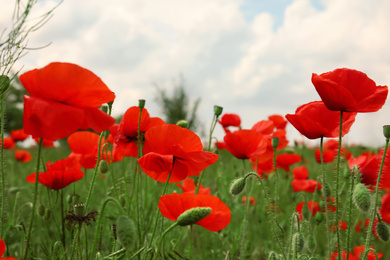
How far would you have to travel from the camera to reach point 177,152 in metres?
1.29

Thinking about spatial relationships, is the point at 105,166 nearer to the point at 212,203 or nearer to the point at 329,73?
the point at 212,203

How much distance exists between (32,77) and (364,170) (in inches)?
57.2

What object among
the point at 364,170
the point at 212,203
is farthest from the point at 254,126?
the point at 212,203

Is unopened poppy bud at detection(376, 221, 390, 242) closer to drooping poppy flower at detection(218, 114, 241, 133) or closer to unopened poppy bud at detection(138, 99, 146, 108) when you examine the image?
unopened poppy bud at detection(138, 99, 146, 108)

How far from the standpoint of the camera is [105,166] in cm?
209

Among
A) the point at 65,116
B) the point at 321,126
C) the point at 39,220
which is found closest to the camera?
the point at 65,116

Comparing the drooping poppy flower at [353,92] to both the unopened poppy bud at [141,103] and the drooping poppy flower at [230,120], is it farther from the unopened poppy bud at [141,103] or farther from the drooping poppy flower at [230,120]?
the drooping poppy flower at [230,120]

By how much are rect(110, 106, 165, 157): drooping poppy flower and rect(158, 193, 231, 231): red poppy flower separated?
537 mm

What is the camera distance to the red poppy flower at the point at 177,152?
1.25 m

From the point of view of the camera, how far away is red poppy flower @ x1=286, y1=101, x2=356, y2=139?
4.87 ft

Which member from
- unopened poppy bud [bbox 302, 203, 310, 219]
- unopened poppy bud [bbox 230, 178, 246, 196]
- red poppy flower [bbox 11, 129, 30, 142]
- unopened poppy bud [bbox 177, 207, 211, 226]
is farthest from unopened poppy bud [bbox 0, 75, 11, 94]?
red poppy flower [bbox 11, 129, 30, 142]

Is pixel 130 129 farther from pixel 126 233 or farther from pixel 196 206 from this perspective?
pixel 126 233

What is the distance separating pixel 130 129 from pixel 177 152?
18.3 inches

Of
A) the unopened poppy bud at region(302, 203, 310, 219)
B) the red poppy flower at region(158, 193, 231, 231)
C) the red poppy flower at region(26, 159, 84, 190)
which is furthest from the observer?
the unopened poppy bud at region(302, 203, 310, 219)
